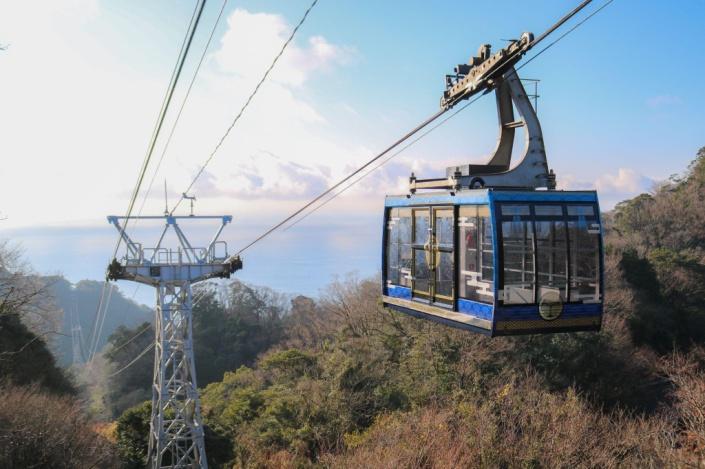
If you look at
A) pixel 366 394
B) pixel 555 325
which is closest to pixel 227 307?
pixel 366 394

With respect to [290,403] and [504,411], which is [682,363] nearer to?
[504,411]

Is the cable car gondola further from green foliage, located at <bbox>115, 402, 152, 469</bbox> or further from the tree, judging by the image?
the tree

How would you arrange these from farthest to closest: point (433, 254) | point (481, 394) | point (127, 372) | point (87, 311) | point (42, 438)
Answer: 1. point (87, 311)
2. point (127, 372)
3. point (481, 394)
4. point (42, 438)
5. point (433, 254)

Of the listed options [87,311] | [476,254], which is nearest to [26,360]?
[476,254]

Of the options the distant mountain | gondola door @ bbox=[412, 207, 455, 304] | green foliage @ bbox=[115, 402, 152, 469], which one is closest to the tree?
green foliage @ bbox=[115, 402, 152, 469]

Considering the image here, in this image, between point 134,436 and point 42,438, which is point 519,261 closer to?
point 42,438

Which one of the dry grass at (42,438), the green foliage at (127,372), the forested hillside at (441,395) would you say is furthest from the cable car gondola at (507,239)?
the green foliage at (127,372)
